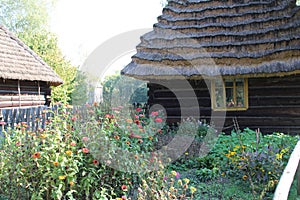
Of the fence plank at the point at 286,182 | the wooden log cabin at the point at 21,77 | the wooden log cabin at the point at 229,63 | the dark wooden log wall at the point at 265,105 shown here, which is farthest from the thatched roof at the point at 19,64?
the fence plank at the point at 286,182

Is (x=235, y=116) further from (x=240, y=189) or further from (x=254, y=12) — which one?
(x=240, y=189)

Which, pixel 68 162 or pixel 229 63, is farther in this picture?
pixel 229 63

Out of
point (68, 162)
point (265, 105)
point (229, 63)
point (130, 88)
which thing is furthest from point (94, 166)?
point (130, 88)

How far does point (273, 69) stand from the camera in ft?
23.7

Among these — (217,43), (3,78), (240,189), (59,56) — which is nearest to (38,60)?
(3,78)

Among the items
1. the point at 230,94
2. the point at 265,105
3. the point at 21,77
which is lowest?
the point at 265,105

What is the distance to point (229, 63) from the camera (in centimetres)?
774

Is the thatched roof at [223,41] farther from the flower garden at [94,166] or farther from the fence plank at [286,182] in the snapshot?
the fence plank at [286,182]

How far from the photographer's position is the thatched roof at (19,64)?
1002cm

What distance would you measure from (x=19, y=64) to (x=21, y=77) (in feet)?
3.16

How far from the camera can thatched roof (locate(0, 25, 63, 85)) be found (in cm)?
1002

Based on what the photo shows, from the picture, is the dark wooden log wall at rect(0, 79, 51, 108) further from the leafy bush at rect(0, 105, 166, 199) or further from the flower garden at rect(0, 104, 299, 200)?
the leafy bush at rect(0, 105, 166, 199)

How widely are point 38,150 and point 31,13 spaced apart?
23712 millimetres

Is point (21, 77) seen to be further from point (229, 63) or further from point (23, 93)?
point (229, 63)
